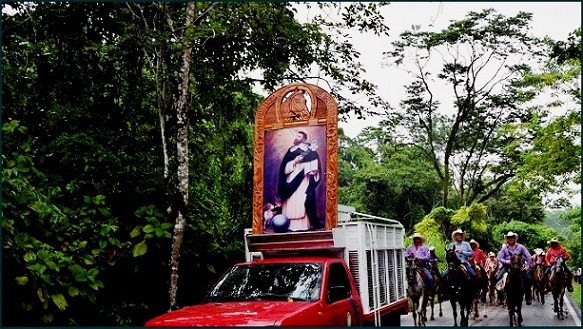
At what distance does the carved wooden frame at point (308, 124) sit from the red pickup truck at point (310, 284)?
0.66 m

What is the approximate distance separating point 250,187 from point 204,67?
2918 millimetres

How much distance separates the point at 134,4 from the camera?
11664 mm

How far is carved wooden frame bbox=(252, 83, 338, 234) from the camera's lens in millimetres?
10609

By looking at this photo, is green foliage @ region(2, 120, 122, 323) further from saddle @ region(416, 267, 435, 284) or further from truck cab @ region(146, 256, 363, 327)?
saddle @ region(416, 267, 435, 284)

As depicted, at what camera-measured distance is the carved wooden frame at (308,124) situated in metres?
10.6

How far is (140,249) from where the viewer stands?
10234 millimetres

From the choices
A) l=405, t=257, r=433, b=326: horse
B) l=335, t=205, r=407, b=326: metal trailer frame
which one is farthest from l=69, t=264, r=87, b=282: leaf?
l=405, t=257, r=433, b=326: horse

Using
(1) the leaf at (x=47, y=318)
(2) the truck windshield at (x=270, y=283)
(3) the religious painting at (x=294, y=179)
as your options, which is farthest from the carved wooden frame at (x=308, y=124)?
(1) the leaf at (x=47, y=318)

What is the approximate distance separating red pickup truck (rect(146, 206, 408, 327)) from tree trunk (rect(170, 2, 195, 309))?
1181 millimetres

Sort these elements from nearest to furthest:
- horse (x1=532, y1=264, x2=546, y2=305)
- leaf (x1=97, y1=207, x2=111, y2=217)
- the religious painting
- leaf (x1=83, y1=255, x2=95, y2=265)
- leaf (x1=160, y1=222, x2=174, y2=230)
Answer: leaf (x1=83, y1=255, x2=95, y2=265), leaf (x1=97, y1=207, x2=111, y2=217), leaf (x1=160, y1=222, x2=174, y2=230), the religious painting, horse (x1=532, y1=264, x2=546, y2=305)

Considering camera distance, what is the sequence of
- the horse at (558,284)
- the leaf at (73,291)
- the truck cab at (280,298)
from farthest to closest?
the horse at (558,284), the leaf at (73,291), the truck cab at (280,298)

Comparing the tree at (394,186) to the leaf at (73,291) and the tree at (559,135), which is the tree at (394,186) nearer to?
the tree at (559,135)

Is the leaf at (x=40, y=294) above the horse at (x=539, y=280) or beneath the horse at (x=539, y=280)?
above

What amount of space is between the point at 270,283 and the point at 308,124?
11.9 ft
